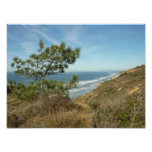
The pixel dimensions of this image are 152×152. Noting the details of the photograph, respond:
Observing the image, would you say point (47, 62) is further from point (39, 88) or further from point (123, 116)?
point (123, 116)

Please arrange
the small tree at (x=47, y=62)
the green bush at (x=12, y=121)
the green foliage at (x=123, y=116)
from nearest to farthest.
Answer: the green foliage at (x=123, y=116), the green bush at (x=12, y=121), the small tree at (x=47, y=62)

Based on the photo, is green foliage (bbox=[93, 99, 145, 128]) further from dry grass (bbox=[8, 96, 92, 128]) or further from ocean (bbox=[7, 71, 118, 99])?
ocean (bbox=[7, 71, 118, 99])

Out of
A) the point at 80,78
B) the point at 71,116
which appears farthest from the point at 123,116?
the point at 80,78

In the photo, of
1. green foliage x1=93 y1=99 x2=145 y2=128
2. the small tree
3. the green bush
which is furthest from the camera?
the small tree

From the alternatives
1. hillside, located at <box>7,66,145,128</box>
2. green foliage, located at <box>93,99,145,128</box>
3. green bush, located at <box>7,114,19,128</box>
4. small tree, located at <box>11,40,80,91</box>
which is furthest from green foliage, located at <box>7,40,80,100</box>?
green foliage, located at <box>93,99,145,128</box>

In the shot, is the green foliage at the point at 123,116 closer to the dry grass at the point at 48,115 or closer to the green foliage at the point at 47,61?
the dry grass at the point at 48,115

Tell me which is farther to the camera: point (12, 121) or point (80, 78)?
point (80, 78)

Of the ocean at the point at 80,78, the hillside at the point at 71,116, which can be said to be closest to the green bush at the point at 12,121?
the hillside at the point at 71,116

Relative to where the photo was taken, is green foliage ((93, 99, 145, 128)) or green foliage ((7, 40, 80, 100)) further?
green foliage ((7, 40, 80, 100))

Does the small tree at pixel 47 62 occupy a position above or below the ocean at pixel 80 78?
above
